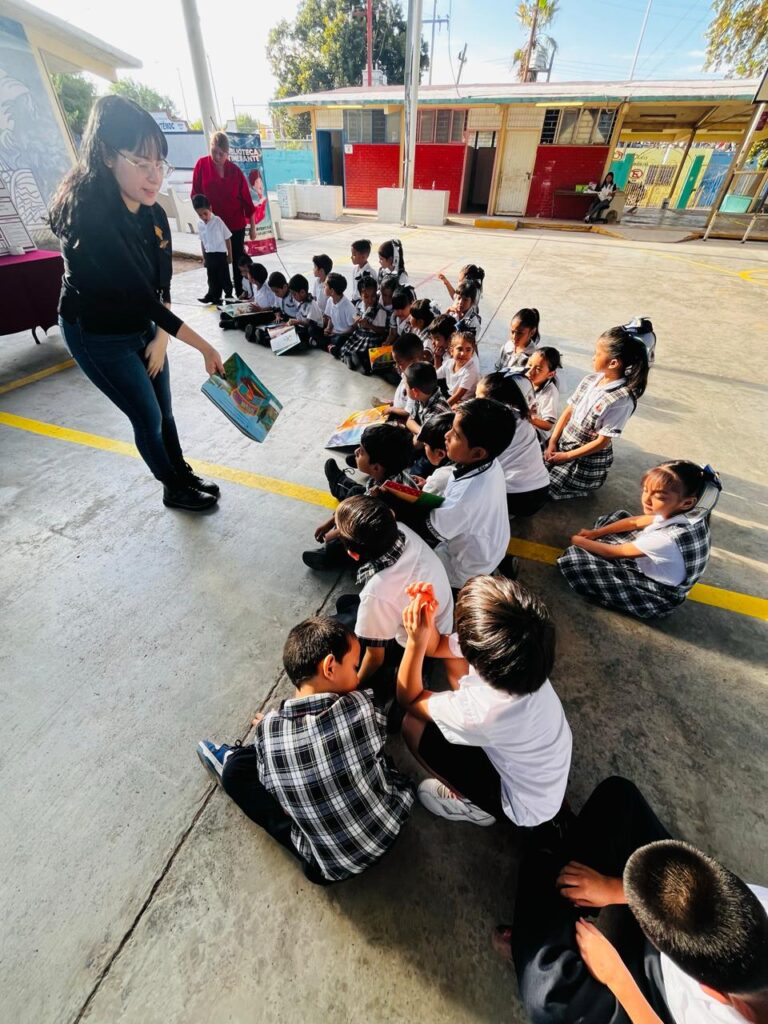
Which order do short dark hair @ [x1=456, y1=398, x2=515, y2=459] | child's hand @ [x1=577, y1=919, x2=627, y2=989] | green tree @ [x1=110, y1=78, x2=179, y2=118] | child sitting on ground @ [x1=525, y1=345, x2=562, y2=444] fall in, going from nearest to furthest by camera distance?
child's hand @ [x1=577, y1=919, x2=627, y2=989], short dark hair @ [x1=456, y1=398, x2=515, y2=459], child sitting on ground @ [x1=525, y1=345, x2=562, y2=444], green tree @ [x1=110, y1=78, x2=179, y2=118]

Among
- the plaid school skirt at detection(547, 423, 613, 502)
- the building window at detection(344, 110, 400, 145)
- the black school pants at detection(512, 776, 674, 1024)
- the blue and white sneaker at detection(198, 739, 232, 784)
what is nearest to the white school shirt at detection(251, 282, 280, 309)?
the plaid school skirt at detection(547, 423, 613, 502)

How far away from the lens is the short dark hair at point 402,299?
14.6ft

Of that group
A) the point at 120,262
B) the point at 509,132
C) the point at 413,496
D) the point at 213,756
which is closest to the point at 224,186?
the point at 120,262

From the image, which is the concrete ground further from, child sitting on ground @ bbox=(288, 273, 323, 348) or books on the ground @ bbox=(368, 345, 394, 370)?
child sitting on ground @ bbox=(288, 273, 323, 348)

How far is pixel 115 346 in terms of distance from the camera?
218cm

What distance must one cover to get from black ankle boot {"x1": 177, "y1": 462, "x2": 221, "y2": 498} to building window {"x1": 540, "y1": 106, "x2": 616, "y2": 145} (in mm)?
18756

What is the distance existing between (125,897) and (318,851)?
1.92 feet

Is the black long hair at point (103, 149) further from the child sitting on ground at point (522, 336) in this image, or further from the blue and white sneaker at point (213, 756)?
the child sitting on ground at point (522, 336)

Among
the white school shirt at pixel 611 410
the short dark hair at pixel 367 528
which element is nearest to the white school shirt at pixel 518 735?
the short dark hair at pixel 367 528

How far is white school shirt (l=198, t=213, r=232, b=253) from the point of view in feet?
19.0

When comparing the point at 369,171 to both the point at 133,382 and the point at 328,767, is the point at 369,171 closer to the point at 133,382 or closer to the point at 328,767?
the point at 133,382

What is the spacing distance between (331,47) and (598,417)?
37480 millimetres

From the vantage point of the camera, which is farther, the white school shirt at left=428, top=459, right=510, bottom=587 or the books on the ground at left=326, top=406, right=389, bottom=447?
the books on the ground at left=326, top=406, right=389, bottom=447

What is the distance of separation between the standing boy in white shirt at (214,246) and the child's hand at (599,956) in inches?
273
